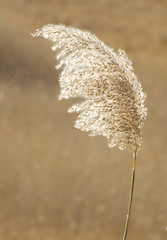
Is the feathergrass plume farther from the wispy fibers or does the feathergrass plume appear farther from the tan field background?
the tan field background

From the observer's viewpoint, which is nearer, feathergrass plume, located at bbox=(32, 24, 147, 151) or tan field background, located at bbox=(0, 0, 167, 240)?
feathergrass plume, located at bbox=(32, 24, 147, 151)

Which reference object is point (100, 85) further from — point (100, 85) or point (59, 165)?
point (59, 165)

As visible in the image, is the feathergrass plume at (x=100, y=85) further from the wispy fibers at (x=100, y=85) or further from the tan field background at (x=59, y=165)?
the tan field background at (x=59, y=165)

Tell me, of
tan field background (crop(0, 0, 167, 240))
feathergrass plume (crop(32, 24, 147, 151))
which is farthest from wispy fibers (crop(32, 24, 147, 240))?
tan field background (crop(0, 0, 167, 240))

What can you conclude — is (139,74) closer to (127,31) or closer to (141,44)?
(141,44)

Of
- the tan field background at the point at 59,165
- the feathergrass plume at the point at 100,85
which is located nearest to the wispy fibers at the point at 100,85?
the feathergrass plume at the point at 100,85

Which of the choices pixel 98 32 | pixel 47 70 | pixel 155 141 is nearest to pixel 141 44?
pixel 98 32

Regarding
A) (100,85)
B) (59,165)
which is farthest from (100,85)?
(59,165)
